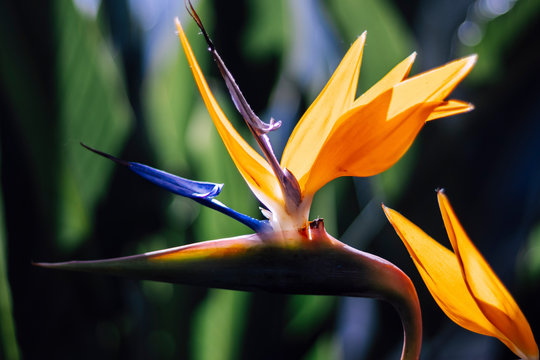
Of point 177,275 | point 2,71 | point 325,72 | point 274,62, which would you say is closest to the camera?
point 177,275

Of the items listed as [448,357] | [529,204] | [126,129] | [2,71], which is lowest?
[448,357]

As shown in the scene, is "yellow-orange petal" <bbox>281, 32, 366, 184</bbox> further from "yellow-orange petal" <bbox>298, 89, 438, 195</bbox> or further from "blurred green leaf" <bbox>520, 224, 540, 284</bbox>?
"blurred green leaf" <bbox>520, 224, 540, 284</bbox>

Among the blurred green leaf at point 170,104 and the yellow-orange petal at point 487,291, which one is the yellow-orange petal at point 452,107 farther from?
the blurred green leaf at point 170,104

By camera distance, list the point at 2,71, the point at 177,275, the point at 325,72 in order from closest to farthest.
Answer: the point at 177,275 → the point at 2,71 → the point at 325,72

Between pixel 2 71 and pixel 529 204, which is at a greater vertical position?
pixel 2 71

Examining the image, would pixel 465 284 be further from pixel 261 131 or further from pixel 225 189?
pixel 225 189

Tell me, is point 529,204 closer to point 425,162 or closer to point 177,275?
point 425,162

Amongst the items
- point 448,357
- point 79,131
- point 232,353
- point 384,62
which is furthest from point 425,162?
point 79,131
